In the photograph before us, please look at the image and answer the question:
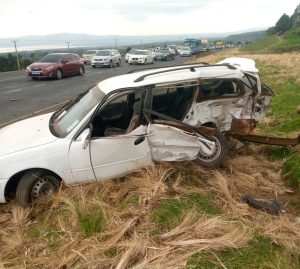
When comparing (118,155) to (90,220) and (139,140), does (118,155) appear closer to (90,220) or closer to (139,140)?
(139,140)

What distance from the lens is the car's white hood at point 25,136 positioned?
5375 millimetres

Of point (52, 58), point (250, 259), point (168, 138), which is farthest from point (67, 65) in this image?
point (250, 259)

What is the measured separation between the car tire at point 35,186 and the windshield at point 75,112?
2.00 ft

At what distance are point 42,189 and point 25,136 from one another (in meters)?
0.83

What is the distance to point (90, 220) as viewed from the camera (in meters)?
4.53

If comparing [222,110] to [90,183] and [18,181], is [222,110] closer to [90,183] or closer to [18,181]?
[90,183]

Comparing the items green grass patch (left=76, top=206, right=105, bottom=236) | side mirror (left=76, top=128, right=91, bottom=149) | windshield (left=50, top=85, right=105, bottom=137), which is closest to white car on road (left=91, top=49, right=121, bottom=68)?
windshield (left=50, top=85, right=105, bottom=137)

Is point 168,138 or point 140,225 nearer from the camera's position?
point 140,225

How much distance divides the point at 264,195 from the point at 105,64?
1158 inches

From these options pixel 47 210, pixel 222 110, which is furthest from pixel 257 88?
pixel 47 210

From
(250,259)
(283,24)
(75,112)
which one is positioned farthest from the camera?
(283,24)

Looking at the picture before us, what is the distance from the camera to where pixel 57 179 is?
18.1 ft

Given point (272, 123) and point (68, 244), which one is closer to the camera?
point (68, 244)

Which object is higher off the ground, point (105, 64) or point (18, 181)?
point (18, 181)
